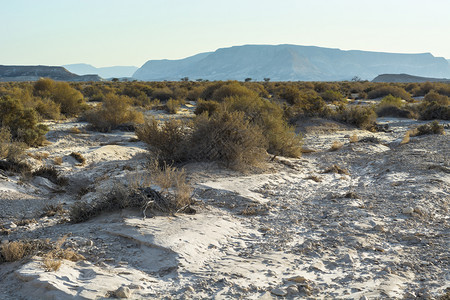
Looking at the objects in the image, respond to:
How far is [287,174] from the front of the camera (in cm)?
960

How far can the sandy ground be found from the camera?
4113mm

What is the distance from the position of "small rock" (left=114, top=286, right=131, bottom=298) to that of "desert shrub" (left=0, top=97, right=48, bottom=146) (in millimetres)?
9560

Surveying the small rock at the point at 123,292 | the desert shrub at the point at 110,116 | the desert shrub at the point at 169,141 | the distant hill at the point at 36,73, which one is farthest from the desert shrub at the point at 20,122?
the distant hill at the point at 36,73

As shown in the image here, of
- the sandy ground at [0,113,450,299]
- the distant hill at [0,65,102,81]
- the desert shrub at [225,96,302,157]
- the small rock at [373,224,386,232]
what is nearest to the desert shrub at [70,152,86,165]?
the sandy ground at [0,113,450,299]

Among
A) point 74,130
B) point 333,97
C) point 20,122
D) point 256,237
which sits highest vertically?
point 333,97

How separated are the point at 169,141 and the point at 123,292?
6453 millimetres

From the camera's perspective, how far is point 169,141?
10.1 metres

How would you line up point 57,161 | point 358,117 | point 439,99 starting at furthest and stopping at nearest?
point 439,99 → point 358,117 → point 57,161

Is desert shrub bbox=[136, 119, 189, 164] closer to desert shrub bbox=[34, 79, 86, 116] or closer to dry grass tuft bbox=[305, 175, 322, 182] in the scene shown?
dry grass tuft bbox=[305, 175, 322, 182]

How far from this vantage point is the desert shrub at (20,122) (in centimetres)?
1217

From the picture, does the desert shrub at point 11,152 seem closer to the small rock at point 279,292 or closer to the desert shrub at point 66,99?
the small rock at point 279,292

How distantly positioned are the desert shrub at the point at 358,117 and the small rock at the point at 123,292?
15.6 m

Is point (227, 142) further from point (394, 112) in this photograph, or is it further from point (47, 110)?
point (394, 112)

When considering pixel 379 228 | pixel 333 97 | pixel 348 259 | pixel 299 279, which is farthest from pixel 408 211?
pixel 333 97
